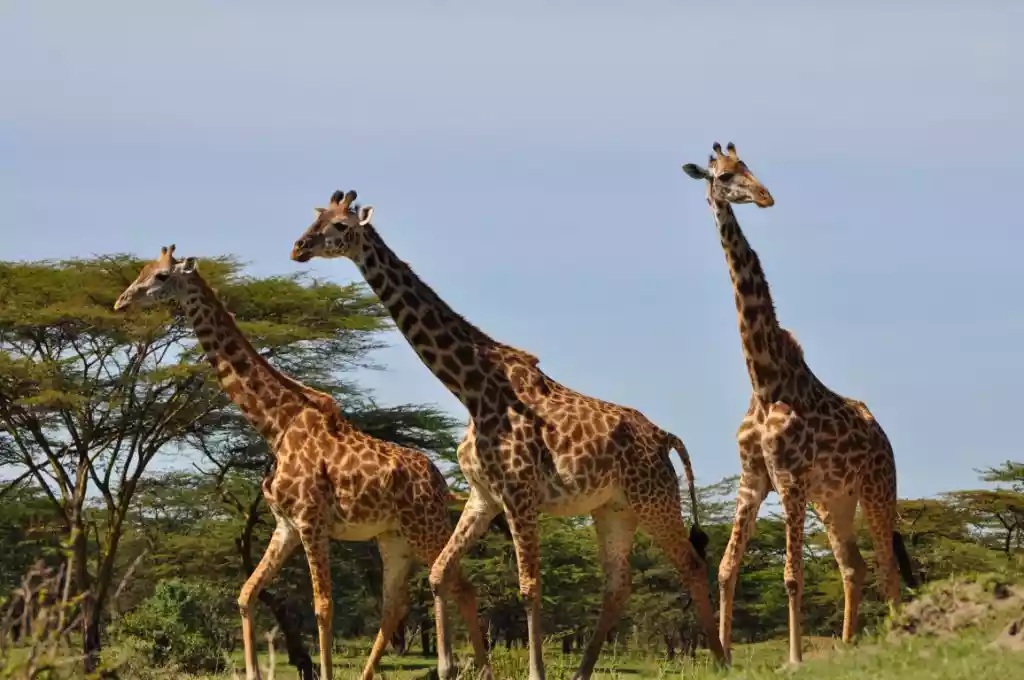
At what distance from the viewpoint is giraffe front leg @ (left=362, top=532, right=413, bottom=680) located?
48.8 feet

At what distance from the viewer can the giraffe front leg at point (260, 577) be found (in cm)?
1416

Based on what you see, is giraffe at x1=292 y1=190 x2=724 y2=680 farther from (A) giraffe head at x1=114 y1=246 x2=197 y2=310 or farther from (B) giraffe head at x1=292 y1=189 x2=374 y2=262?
(A) giraffe head at x1=114 y1=246 x2=197 y2=310

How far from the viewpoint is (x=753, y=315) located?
527 inches

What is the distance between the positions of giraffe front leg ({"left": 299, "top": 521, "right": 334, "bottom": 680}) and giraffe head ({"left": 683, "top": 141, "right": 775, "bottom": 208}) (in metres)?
4.44

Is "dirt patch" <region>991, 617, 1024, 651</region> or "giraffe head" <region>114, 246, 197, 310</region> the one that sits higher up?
"giraffe head" <region>114, 246, 197, 310</region>

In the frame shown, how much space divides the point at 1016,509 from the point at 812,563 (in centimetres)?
430

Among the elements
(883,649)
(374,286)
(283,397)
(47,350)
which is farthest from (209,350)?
(47,350)

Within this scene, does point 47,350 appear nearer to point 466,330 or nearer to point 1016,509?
point 466,330

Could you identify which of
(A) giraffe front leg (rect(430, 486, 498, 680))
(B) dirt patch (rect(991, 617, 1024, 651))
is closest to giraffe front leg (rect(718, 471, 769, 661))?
(A) giraffe front leg (rect(430, 486, 498, 680))

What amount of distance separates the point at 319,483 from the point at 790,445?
4174 millimetres

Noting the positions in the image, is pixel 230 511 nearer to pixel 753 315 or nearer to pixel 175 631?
pixel 175 631

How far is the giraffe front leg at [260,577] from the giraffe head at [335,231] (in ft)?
8.64

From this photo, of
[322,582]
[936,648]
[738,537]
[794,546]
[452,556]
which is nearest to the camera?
[936,648]

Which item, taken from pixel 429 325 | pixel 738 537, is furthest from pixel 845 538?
pixel 429 325
